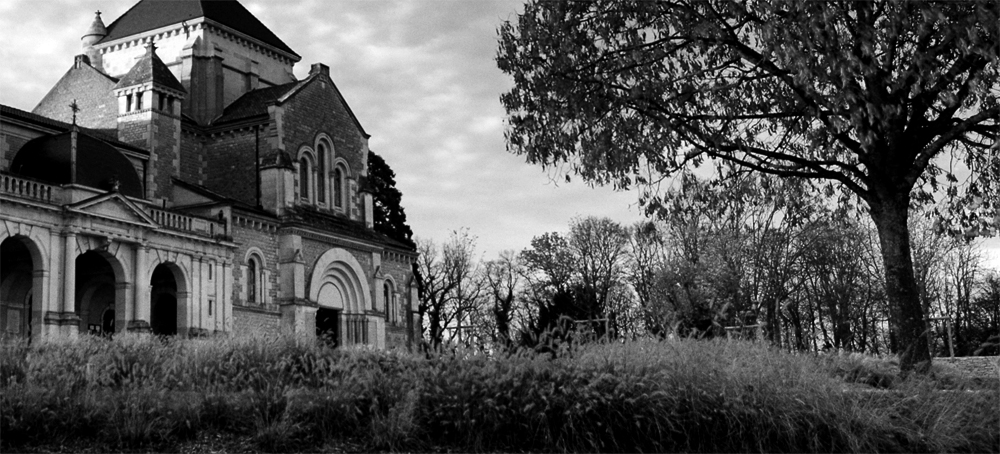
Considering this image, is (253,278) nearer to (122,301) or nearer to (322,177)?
(122,301)

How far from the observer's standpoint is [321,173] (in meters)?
43.5

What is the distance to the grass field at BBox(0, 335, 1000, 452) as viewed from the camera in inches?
418

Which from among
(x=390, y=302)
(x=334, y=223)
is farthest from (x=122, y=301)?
(x=390, y=302)

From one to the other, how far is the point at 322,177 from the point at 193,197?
7.19 metres

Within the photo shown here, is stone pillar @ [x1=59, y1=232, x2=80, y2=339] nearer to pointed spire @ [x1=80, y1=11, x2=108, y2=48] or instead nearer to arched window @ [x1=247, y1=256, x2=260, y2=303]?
arched window @ [x1=247, y1=256, x2=260, y2=303]

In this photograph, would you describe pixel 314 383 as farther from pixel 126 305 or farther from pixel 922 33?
pixel 126 305

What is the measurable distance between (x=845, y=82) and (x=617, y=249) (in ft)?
164

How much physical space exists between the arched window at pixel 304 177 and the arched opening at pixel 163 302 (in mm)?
7863

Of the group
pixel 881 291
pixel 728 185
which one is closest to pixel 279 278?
pixel 728 185

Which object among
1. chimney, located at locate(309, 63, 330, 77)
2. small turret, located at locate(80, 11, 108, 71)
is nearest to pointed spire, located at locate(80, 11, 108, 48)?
small turret, located at locate(80, 11, 108, 71)

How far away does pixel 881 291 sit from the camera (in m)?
54.1

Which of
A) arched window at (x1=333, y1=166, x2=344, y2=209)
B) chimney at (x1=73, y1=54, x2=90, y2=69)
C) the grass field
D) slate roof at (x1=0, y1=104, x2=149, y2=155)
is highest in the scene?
chimney at (x1=73, y1=54, x2=90, y2=69)

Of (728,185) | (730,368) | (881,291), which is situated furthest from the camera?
(881,291)

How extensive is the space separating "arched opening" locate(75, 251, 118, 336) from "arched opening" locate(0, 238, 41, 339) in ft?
6.01
